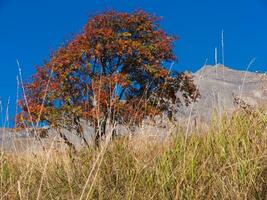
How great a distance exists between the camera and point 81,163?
4.93 metres

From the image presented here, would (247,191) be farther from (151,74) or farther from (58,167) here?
(151,74)

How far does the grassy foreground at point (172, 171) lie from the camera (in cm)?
386

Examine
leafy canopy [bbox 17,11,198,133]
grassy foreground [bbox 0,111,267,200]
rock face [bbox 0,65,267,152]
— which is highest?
leafy canopy [bbox 17,11,198,133]

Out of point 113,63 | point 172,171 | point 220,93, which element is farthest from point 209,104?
point 113,63

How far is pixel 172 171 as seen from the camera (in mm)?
4223

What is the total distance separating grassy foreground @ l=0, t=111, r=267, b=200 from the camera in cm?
386

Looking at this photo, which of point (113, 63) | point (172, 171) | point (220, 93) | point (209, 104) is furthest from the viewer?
point (113, 63)

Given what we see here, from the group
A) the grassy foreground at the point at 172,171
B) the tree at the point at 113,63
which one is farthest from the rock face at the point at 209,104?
the tree at the point at 113,63

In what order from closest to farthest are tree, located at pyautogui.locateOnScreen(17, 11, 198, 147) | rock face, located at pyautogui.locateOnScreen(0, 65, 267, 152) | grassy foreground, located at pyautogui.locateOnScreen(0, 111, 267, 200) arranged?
grassy foreground, located at pyautogui.locateOnScreen(0, 111, 267, 200)
rock face, located at pyautogui.locateOnScreen(0, 65, 267, 152)
tree, located at pyautogui.locateOnScreen(17, 11, 198, 147)

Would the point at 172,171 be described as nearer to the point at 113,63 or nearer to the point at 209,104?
the point at 209,104

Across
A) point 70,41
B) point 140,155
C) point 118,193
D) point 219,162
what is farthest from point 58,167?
point 70,41

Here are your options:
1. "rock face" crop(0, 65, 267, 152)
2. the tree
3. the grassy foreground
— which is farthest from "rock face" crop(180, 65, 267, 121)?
the tree

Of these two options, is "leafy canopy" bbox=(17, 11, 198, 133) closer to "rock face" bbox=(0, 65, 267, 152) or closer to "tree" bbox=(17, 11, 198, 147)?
"tree" bbox=(17, 11, 198, 147)

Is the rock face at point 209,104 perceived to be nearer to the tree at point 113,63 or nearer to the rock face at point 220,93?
the rock face at point 220,93
